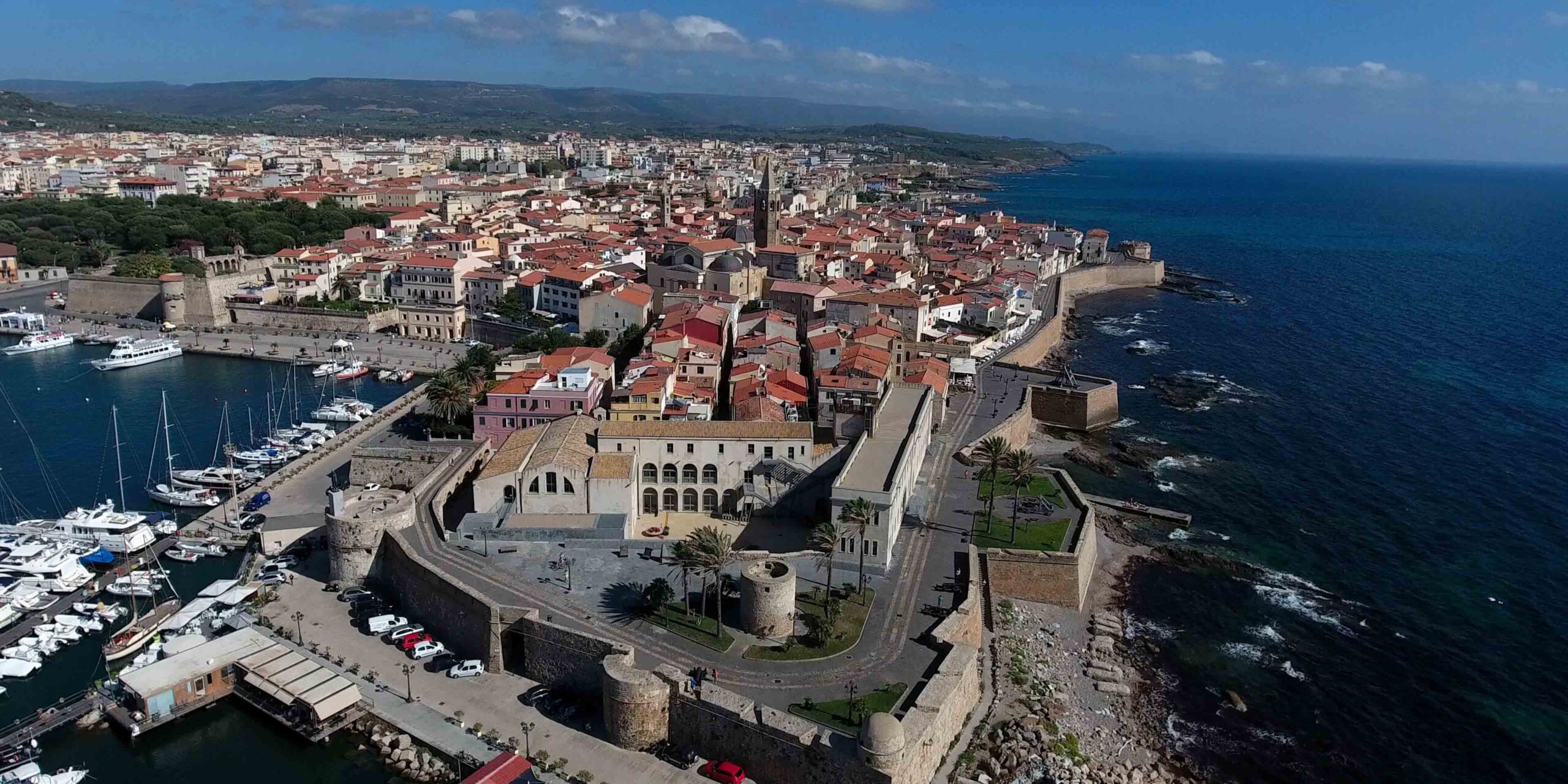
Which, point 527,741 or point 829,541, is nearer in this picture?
point 527,741

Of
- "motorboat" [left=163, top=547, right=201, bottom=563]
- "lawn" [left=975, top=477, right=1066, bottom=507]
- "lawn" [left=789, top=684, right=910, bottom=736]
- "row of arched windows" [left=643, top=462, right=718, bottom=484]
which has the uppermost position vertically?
"row of arched windows" [left=643, top=462, right=718, bottom=484]

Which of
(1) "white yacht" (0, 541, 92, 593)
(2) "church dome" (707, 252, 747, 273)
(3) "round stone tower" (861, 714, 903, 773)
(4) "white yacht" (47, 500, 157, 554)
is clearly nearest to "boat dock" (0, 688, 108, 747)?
(1) "white yacht" (0, 541, 92, 593)

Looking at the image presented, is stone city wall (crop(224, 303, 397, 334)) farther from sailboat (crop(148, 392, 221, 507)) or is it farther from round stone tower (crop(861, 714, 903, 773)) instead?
round stone tower (crop(861, 714, 903, 773))

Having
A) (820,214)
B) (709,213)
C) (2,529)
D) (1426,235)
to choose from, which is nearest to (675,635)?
(2,529)

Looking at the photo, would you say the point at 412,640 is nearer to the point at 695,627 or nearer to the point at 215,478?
the point at 695,627

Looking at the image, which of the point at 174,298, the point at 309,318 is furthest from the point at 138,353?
the point at 309,318

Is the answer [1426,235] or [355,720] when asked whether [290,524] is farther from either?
[1426,235]
